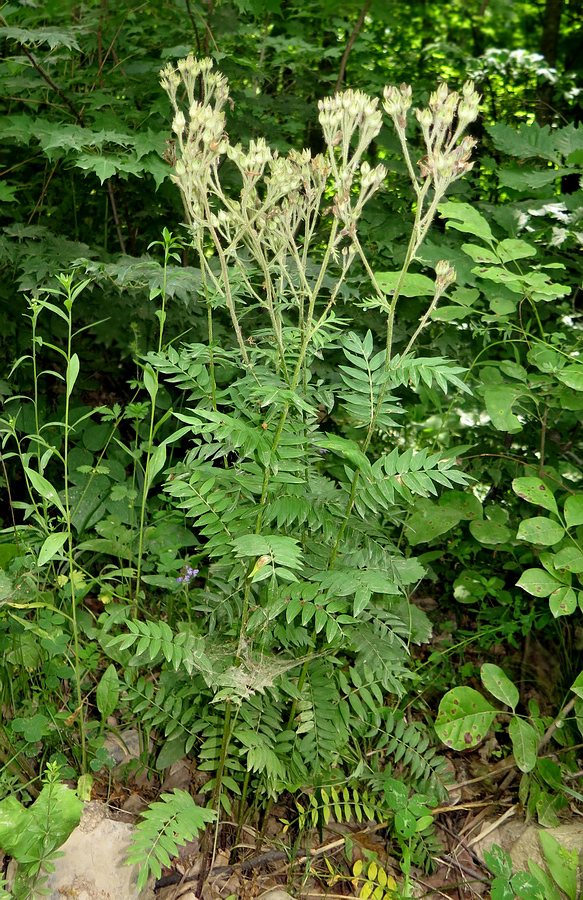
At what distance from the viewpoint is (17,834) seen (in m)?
1.56

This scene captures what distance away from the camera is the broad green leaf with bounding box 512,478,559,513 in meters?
2.11

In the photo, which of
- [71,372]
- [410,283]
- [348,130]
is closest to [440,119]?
[348,130]

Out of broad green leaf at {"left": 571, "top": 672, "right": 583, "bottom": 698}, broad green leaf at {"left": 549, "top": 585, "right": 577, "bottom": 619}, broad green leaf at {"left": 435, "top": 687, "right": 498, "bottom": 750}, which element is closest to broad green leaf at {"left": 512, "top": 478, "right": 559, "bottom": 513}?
broad green leaf at {"left": 549, "top": 585, "right": 577, "bottom": 619}

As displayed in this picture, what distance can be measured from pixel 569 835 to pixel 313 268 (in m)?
2.02

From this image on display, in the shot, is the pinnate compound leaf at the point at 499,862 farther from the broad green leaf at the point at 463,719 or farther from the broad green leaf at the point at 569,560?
the broad green leaf at the point at 569,560

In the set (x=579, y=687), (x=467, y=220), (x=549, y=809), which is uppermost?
(x=467, y=220)

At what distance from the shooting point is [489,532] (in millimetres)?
2391

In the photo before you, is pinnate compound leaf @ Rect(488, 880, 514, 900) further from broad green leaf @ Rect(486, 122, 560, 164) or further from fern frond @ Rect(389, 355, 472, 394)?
broad green leaf @ Rect(486, 122, 560, 164)

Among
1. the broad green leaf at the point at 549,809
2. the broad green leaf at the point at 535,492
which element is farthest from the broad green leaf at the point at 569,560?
the broad green leaf at the point at 549,809

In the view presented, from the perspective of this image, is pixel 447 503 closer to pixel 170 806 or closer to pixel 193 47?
pixel 170 806

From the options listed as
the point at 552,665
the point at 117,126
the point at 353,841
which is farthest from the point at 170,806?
the point at 117,126

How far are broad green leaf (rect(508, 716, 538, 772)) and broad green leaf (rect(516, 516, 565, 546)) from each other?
60 centimetres

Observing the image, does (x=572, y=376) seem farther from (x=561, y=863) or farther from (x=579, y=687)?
(x=561, y=863)

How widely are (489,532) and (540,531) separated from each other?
303 mm
